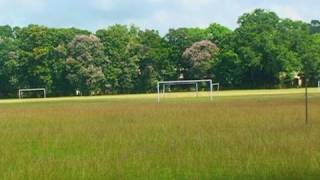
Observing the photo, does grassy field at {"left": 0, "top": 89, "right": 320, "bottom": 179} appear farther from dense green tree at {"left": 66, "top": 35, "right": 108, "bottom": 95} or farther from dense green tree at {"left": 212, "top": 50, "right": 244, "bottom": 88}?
dense green tree at {"left": 212, "top": 50, "right": 244, "bottom": 88}

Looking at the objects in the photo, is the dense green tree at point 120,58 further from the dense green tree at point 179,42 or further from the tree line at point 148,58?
the dense green tree at point 179,42

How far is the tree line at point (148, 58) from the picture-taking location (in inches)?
4240

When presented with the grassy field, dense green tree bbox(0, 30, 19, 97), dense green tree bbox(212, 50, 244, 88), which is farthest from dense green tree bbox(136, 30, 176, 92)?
the grassy field

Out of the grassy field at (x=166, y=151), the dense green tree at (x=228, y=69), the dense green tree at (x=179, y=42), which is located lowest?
the grassy field at (x=166, y=151)

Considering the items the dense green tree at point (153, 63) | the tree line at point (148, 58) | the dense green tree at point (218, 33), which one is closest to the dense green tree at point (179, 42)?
the tree line at point (148, 58)

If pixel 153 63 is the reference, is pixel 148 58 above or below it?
above

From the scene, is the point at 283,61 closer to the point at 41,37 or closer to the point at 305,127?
the point at 41,37

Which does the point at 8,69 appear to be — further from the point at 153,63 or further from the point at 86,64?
the point at 153,63

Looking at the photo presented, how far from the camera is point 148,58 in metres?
112

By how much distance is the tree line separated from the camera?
108 metres

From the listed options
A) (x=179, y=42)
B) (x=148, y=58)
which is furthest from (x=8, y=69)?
(x=179, y=42)

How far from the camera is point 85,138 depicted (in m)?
25.0

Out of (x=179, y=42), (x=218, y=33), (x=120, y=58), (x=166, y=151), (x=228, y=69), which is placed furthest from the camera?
(x=218, y=33)

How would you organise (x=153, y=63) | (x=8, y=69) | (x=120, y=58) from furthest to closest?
1. (x=153, y=63)
2. (x=120, y=58)
3. (x=8, y=69)
